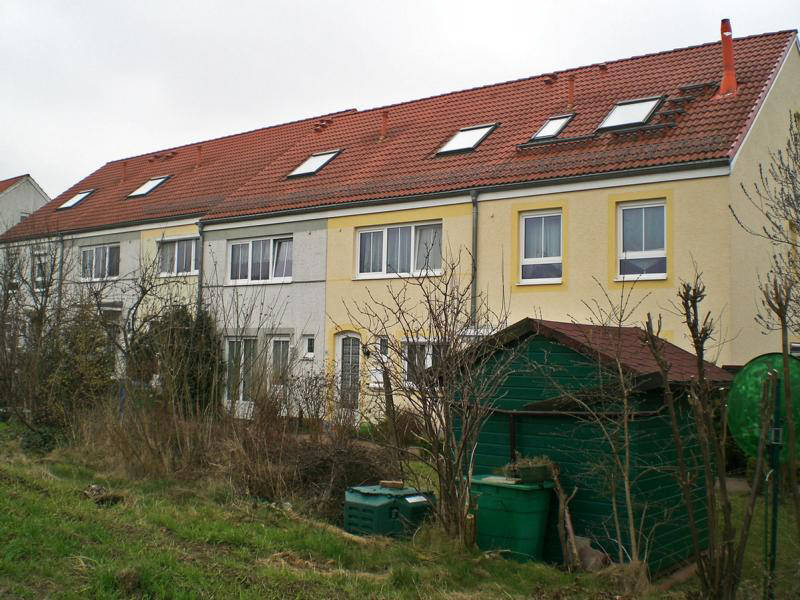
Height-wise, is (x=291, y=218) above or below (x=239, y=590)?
above

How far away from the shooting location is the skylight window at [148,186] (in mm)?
29031

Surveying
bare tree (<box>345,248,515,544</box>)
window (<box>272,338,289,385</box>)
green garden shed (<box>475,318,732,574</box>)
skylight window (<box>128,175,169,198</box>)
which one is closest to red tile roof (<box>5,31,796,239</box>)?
skylight window (<box>128,175,169,198</box>)

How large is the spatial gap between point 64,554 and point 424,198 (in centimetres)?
1321

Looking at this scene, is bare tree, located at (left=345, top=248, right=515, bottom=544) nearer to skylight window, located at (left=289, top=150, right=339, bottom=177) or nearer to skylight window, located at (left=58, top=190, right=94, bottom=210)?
skylight window, located at (left=289, top=150, right=339, bottom=177)

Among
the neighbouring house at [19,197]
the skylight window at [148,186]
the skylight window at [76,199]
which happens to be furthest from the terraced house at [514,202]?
the neighbouring house at [19,197]

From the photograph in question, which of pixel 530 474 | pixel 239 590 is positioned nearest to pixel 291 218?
pixel 530 474

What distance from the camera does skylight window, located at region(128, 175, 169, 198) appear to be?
95.2ft

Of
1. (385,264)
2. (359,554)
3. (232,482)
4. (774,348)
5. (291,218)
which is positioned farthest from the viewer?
(291,218)

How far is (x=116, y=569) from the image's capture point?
21.8 feet

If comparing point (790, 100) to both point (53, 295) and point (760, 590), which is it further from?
point (53, 295)

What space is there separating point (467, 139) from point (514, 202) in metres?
3.84

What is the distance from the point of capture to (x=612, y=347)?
8.73m

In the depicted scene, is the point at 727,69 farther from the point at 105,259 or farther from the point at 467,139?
the point at 105,259

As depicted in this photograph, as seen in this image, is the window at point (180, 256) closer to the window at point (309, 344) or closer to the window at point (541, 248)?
the window at point (309, 344)
